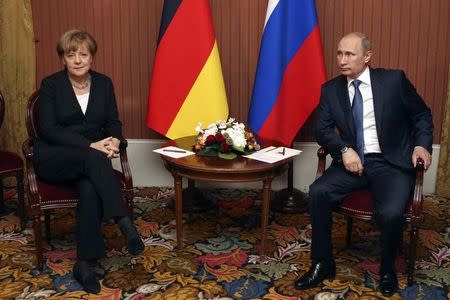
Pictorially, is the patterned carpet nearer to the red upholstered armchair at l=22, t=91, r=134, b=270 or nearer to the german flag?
the red upholstered armchair at l=22, t=91, r=134, b=270

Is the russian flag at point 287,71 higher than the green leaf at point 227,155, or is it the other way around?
the russian flag at point 287,71

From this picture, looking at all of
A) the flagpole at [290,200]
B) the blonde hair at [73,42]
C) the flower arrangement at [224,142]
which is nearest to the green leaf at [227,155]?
the flower arrangement at [224,142]

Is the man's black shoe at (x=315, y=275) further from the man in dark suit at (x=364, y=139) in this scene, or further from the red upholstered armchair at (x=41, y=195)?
the red upholstered armchair at (x=41, y=195)

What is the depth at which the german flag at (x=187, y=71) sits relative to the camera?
3.79m

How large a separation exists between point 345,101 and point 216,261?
1121 millimetres

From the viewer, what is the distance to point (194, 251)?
3357 millimetres

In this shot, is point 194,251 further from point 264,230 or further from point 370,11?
point 370,11

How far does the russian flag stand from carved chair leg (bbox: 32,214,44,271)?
1.47 metres

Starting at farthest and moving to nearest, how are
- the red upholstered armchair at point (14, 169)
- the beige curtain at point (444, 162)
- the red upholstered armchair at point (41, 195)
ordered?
the beige curtain at point (444, 162) < the red upholstered armchair at point (14, 169) < the red upholstered armchair at point (41, 195)

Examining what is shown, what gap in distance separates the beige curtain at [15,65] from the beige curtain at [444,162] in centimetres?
305

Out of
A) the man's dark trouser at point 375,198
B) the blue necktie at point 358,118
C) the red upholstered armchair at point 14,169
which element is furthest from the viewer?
the red upholstered armchair at point 14,169

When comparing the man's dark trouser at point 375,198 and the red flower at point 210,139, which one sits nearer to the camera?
the man's dark trouser at point 375,198

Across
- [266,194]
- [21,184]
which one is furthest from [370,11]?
[21,184]

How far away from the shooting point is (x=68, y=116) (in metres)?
3.19
